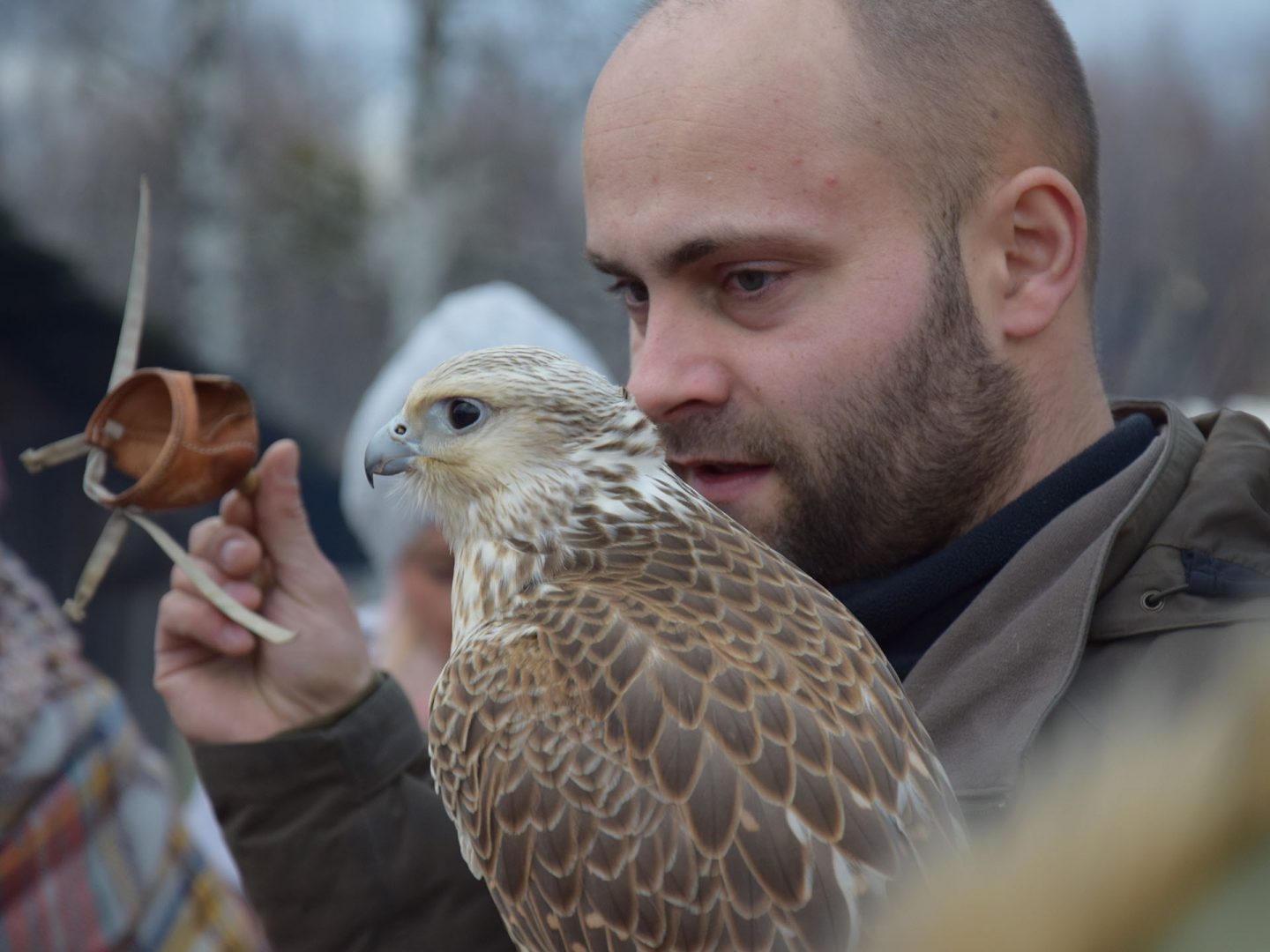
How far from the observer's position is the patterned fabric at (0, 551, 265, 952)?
2977 millimetres

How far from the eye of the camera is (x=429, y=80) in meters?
13.4

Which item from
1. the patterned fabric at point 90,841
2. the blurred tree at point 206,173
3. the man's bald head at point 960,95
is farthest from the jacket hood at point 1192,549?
the blurred tree at point 206,173

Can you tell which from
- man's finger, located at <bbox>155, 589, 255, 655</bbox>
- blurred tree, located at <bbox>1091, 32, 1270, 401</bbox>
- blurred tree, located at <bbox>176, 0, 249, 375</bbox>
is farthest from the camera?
blurred tree, located at <bbox>176, 0, 249, 375</bbox>

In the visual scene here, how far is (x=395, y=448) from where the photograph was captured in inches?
99.2

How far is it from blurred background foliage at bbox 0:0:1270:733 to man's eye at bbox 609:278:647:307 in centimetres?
226

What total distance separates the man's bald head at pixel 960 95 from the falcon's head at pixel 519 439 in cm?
64

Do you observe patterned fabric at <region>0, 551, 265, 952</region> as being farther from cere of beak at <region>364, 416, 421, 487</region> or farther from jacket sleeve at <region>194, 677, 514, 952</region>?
cere of beak at <region>364, 416, 421, 487</region>

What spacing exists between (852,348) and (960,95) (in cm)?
50

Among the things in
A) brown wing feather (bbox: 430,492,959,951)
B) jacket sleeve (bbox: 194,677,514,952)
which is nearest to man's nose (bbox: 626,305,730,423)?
brown wing feather (bbox: 430,492,959,951)

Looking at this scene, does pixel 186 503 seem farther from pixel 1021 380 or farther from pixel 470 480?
pixel 1021 380

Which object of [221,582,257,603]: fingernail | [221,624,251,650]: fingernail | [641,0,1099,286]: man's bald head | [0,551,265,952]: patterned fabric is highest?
[641,0,1099,286]: man's bald head

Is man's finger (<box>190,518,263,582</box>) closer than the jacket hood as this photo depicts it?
No

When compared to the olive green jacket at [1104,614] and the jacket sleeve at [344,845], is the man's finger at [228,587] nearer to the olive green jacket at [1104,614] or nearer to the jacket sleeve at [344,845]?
the jacket sleeve at [344,845]

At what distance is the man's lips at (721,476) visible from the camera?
238 centimetres
